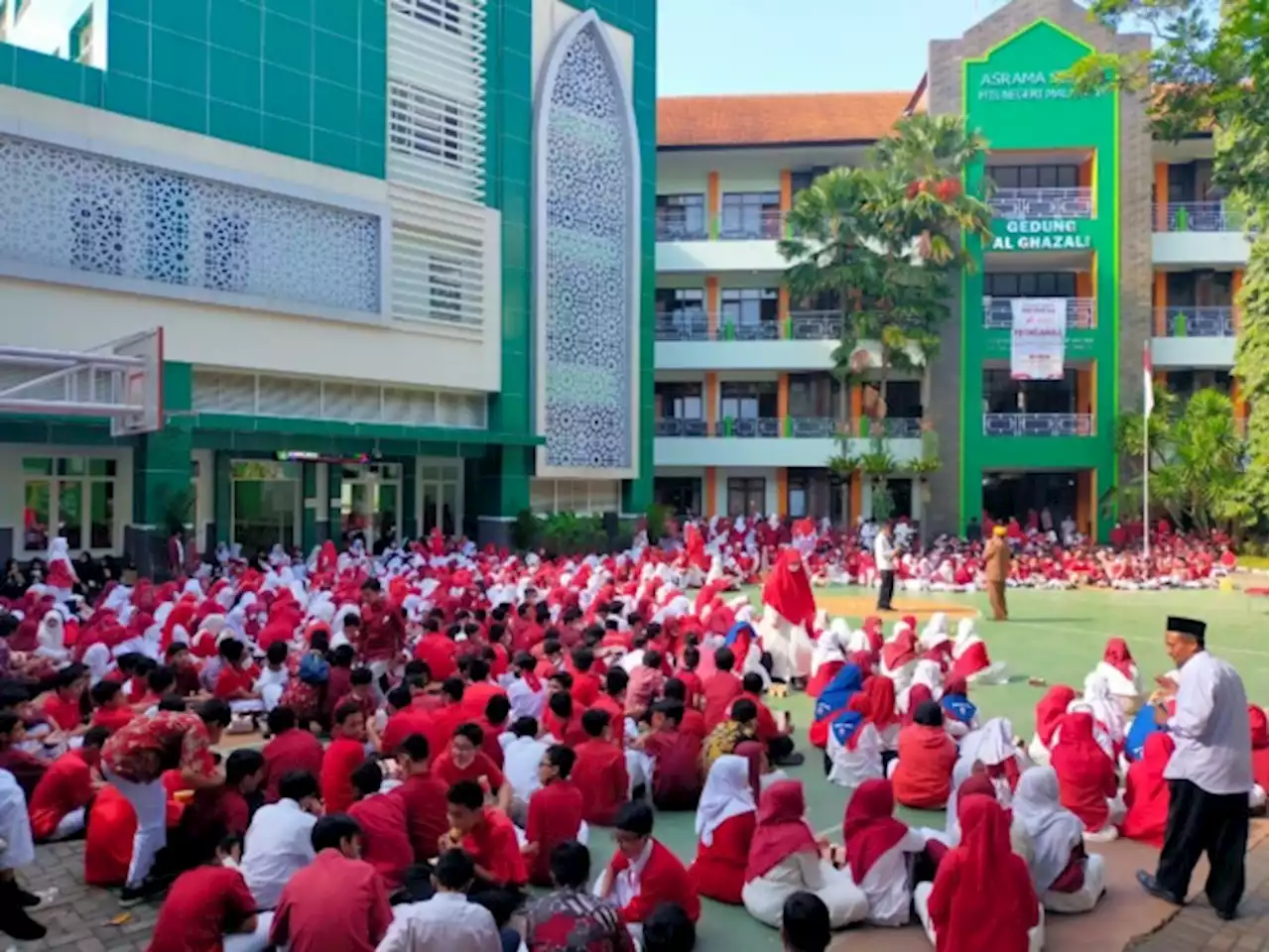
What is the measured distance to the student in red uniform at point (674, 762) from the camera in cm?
669

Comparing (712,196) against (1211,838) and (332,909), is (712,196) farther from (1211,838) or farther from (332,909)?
(332,909)

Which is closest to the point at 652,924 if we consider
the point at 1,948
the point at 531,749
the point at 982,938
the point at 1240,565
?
the point at 982,938

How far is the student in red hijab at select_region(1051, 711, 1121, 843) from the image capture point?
614 centimetres

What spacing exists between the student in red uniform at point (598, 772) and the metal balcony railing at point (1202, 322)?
28400mm

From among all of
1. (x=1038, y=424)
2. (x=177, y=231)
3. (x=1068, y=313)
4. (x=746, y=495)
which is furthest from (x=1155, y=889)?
(x=746, y=495)

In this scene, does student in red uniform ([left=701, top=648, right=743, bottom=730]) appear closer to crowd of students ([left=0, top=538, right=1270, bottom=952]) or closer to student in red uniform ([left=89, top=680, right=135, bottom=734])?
crowd of students ([left=0, top=538, right=1270, bottom=952])

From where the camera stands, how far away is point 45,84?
1625 centimetres

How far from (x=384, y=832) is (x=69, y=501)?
1666 centimetres

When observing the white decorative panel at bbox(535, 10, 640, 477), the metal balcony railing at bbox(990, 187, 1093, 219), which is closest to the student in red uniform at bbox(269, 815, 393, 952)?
the white decorative panel at bbox(535, 10, 640, 477)

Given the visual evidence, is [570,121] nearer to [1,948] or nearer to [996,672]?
[996,672]

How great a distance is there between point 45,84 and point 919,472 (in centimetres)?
2156

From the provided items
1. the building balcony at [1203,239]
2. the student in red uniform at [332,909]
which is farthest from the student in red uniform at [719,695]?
the building balcony at [1203,239]

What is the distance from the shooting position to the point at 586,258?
84.7ft

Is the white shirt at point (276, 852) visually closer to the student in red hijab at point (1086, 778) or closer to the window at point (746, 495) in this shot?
the student in red hijab at point (1086, 778)
